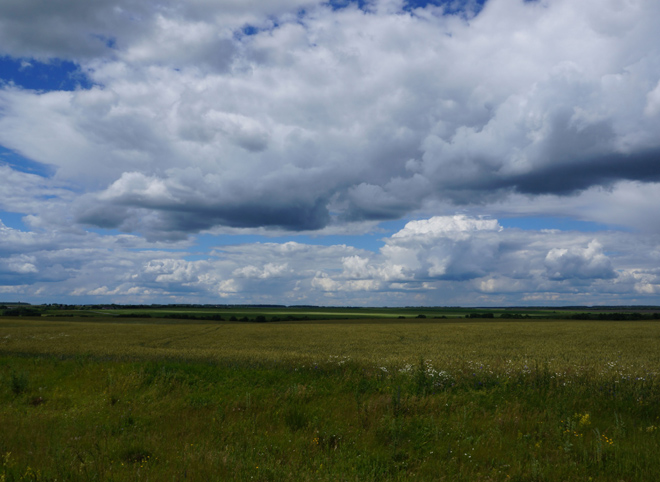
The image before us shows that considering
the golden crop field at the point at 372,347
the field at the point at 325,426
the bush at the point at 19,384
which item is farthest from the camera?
the golden crop field at the point at 372,347

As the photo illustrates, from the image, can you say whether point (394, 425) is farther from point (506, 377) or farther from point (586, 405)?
point (506, 377)

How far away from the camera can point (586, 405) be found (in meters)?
10.6

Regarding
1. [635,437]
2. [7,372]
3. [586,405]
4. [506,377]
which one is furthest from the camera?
[7,372]

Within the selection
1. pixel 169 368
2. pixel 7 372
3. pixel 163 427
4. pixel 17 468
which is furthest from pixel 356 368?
pixel 7 372

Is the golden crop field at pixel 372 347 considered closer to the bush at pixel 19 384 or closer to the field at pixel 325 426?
the field at pixel 325 426

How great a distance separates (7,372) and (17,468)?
37.4 feet

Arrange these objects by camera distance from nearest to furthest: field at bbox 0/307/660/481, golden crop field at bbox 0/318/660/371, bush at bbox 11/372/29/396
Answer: field at bbox 0/307/660/481, bush at bbox 11/372/29/396, golden crop field at bbox 0/318/660/371

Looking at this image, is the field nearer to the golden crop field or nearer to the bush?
the bush

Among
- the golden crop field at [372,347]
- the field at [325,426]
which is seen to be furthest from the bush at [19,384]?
the golden crop field at [372,347]

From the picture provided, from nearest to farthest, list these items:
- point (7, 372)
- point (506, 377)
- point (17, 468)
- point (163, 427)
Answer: point (17, 468), point (163, 427), point (506, 377), point (7, 372)

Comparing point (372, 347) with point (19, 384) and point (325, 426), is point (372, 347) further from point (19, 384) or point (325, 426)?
point (325, 426)

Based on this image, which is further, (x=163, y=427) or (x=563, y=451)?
(x=163, y=427)

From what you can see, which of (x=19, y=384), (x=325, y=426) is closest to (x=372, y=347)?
(x=19, y=384)

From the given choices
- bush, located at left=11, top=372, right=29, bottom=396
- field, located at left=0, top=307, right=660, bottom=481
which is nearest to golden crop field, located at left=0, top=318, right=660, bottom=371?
field, located at left=0, top=307, right=660, bottom=481
